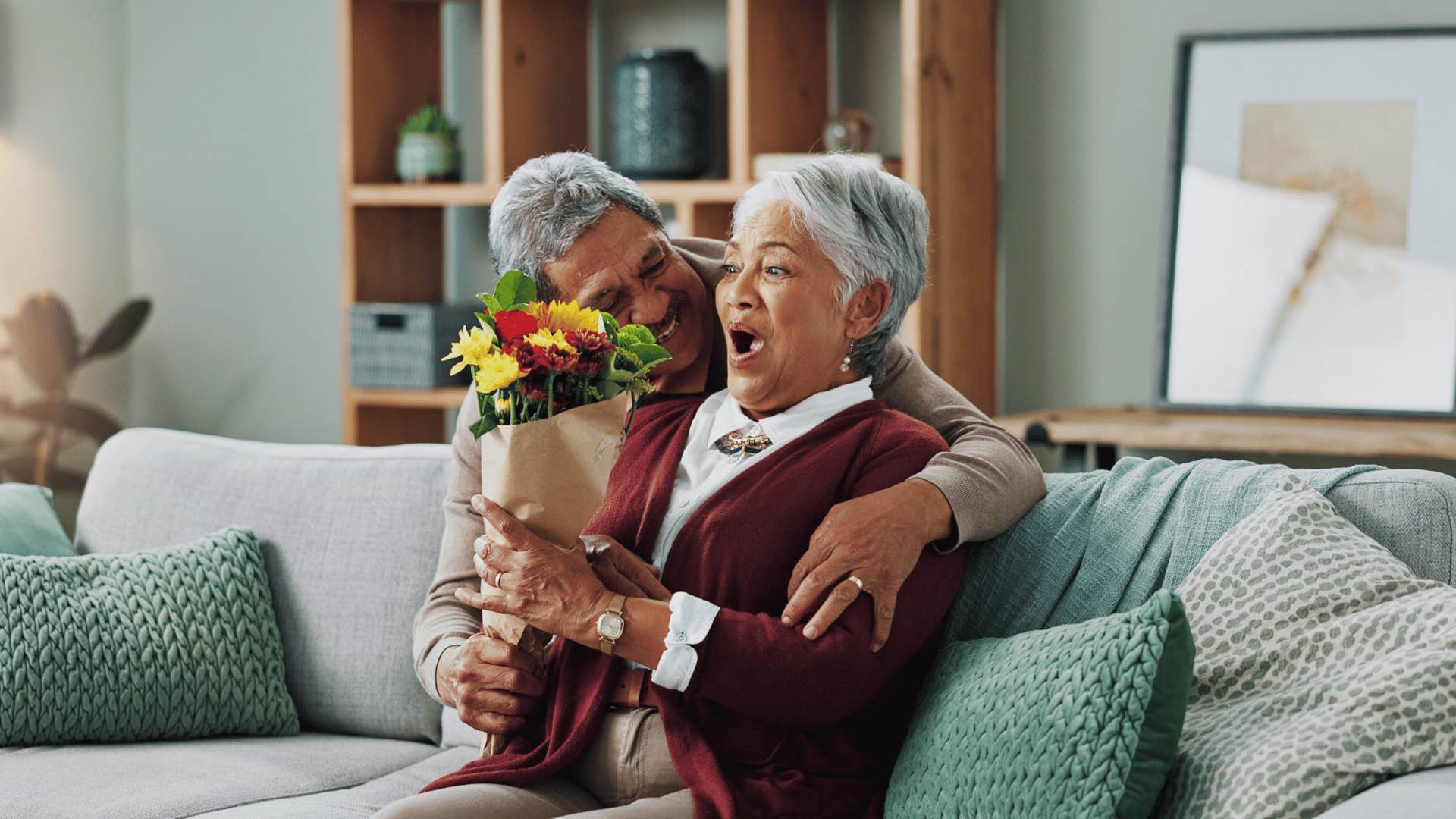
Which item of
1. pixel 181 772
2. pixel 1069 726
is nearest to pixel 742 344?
pixel 1069 726

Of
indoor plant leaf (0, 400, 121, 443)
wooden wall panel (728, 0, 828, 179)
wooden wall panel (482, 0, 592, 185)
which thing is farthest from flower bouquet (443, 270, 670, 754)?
indoor plant leaf (0, 400, 121, 443)

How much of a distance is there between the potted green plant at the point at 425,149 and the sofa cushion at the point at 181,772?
180 cm

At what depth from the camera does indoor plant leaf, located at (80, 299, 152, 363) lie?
4094mm

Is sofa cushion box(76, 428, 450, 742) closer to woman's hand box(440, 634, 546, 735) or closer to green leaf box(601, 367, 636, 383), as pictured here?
woman's hand box(440, 634, 546, 735)

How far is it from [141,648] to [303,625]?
25 cm

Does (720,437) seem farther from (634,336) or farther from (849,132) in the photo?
(849,132)

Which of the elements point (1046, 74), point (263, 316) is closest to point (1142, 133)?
point (1046, 74)

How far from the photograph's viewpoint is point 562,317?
59.9 inches

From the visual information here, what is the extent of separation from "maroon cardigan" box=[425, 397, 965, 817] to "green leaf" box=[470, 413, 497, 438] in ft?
0.88

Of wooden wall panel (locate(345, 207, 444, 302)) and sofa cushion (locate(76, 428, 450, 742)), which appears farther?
wooden wall panel (locate(345, 207, 444, 302))

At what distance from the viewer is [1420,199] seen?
2918mm

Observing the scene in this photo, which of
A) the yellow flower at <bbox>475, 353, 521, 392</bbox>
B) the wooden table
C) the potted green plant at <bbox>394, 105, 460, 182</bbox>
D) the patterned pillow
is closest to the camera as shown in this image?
the patterned pillow

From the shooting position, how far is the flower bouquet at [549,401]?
4.87 feet

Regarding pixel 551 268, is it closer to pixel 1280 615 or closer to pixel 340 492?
pixel 340 492
